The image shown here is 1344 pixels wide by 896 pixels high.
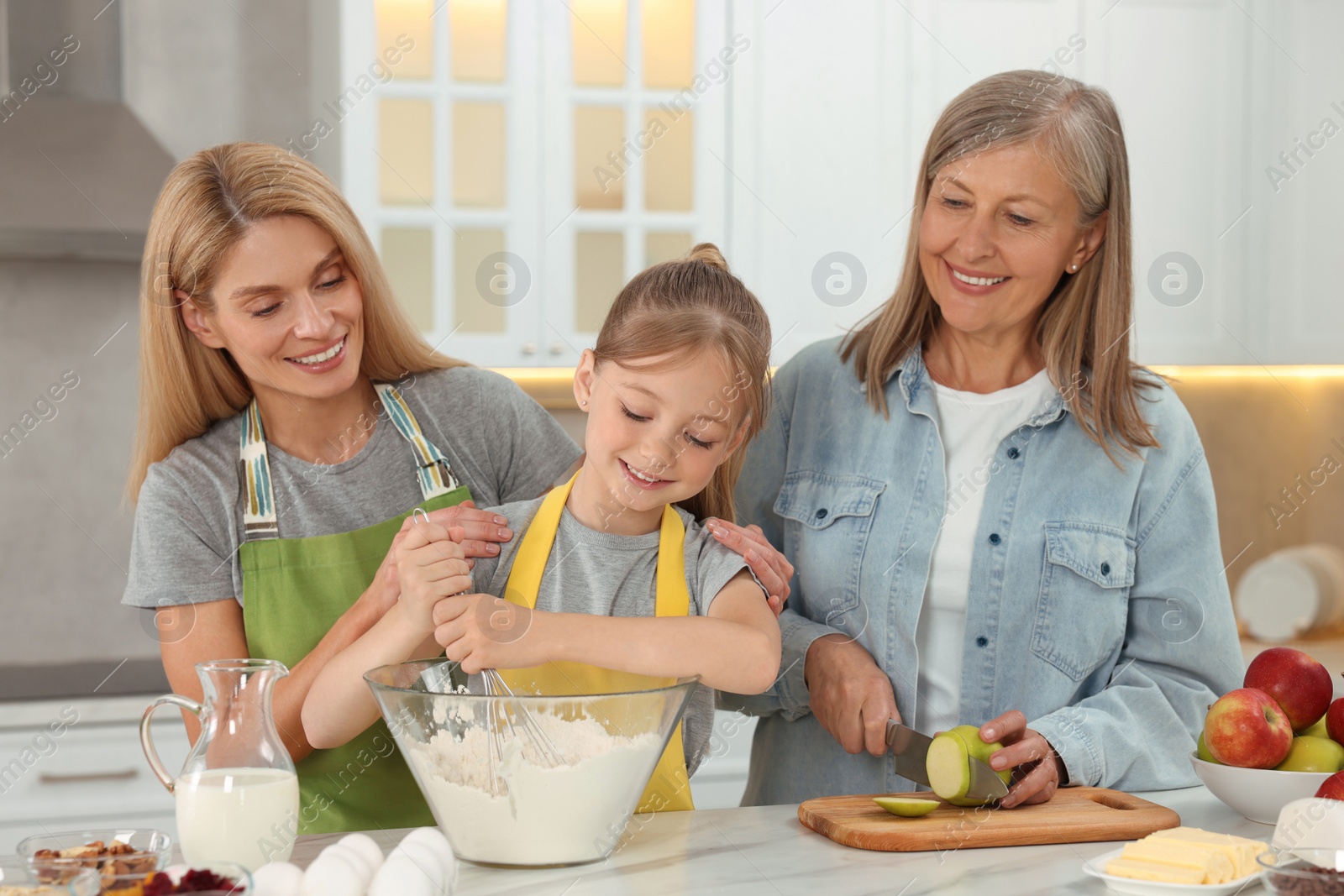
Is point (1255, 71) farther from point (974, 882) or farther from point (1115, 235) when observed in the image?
point (974, 882)

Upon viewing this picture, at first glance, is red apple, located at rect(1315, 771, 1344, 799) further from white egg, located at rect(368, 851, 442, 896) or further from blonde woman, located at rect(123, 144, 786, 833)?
white egg, located at rect(368, 851, 442, 896)

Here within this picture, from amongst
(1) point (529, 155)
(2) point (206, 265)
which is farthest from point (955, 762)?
(1) point (529, 155)

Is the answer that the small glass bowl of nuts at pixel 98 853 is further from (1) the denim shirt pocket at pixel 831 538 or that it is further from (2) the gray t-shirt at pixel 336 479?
(1) the denim shirt pocket at pixel 831 538

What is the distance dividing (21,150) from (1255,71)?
2.68 m

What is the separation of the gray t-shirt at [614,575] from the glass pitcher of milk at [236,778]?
0.30m

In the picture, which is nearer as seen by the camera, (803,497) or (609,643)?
(609,643)

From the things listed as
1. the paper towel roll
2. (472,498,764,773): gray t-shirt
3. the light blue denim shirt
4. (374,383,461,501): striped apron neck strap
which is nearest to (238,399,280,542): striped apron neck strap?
(374,383,461,501): striped apron neck strap

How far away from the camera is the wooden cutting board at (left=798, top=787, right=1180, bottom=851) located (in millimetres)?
980

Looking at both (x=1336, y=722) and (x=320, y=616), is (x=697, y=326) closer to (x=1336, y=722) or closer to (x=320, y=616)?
(x=320, y=616)

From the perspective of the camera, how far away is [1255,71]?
2727 mm

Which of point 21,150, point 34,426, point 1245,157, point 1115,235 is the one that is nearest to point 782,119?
point 1245,157

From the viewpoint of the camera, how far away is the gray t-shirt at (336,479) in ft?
3.97

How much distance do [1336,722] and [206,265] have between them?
1.18 m

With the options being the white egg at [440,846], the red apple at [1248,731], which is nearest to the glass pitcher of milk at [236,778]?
the white egg at [440,846]
